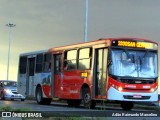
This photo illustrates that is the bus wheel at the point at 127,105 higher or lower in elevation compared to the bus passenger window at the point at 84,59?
lower

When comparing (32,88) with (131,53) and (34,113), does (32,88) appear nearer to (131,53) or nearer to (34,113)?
(131,53)

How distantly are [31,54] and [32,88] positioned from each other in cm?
232

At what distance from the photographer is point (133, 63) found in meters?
21.8

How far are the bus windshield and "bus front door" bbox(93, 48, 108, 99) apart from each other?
0.58 metres

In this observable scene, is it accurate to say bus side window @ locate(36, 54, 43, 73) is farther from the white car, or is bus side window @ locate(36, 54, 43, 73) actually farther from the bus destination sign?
the white car

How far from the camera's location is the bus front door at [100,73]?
2194 cm

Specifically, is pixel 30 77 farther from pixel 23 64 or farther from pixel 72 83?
pixel 72 83

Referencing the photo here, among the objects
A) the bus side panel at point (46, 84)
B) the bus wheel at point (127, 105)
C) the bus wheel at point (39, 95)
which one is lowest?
the bus wheel at point (127, 105)

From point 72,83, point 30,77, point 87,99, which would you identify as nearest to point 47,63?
point 30,77

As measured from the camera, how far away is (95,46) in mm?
22656

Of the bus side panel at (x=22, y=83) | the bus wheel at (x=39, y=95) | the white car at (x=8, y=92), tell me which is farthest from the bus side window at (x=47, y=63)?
the white car at (x=8, y=92)

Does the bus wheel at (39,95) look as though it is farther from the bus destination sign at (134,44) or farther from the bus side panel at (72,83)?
the bus destination sign at (134,44)

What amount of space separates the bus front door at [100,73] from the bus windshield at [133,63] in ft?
1.89

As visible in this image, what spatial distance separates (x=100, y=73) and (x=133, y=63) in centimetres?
173
